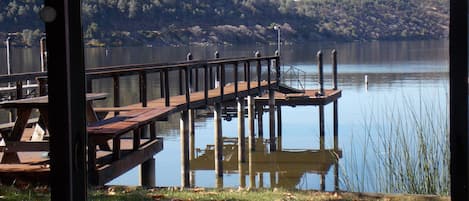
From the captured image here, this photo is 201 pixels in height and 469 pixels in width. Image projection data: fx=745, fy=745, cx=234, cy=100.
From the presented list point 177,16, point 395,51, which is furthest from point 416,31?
point 177,16

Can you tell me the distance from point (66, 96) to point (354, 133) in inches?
685

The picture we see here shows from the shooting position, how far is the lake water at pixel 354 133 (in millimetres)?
6497

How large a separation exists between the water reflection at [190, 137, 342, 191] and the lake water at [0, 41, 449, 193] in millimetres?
27

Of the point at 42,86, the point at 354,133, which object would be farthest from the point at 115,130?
the point at 354,133

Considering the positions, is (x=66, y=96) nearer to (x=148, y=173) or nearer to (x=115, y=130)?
(x=115, y=130)

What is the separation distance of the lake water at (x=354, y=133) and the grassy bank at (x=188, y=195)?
27.2 inches

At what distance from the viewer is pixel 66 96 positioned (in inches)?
75.4

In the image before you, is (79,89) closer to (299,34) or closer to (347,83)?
(347,83)

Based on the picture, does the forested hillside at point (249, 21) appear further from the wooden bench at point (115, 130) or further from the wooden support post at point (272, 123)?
the wooden bench at point (115, 130)

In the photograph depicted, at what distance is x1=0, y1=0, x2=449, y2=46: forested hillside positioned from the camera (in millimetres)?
49250

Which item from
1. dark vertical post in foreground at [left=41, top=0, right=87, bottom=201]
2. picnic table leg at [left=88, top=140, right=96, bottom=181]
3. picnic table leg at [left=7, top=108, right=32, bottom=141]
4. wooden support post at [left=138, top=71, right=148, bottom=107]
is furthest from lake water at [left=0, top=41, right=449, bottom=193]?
dark vertical post in foreground at [left=41, top=0, right=87, bottom=201]

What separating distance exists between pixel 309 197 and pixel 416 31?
186ft

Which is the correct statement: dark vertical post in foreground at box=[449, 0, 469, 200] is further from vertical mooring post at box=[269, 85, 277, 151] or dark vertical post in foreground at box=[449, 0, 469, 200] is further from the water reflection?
vertical mooring post at box=[269, 85, 277, 151]

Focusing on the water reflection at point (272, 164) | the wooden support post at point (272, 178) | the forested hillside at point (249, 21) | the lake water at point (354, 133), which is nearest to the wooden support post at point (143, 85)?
the lake water at point (354, 133)
